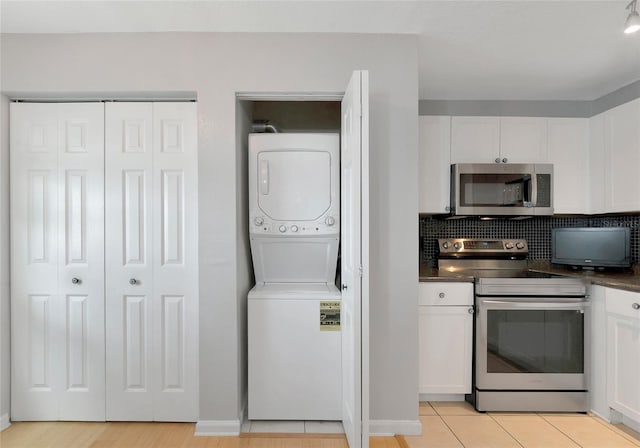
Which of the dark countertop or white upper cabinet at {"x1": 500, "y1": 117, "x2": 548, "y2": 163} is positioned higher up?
white upper cabinet at {"x1": 500, "y1": 117, "x2": 548, "y2": 163}

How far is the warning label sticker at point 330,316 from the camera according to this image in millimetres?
2453

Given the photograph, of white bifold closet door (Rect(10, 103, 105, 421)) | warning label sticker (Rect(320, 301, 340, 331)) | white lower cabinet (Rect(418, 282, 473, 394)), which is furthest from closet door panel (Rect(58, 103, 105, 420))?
white lower cabinet (Rect(418, 282, 473, 394))

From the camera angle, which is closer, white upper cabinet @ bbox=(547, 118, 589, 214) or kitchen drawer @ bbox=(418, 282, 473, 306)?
kitchen drawer @ bbox=(418, 282, 473, 306)

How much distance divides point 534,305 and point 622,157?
1.32m

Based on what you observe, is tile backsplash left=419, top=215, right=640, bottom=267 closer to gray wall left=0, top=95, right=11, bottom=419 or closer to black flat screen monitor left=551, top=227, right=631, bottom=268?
black flat screen monitor left=551, top=227, right=631, bottom=268

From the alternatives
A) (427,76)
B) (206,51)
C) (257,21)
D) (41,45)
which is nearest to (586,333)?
(427,76)

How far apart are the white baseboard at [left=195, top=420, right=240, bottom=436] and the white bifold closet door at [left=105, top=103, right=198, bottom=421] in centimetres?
15

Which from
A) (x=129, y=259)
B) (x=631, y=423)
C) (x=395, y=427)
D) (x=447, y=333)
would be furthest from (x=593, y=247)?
(x=129, y=259)

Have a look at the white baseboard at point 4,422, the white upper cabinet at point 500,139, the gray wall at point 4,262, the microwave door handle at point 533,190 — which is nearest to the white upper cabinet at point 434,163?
the white upper cabinet at point 500,139

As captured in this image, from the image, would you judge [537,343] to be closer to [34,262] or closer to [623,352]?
[623,352]

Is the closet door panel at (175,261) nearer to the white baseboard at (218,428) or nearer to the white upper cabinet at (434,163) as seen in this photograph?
the white baseboard at (218,428)

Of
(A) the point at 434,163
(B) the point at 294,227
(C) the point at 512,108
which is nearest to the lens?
(B) the point at 294,227

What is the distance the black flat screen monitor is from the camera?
2.79 metres

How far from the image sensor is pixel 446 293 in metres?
2.79
